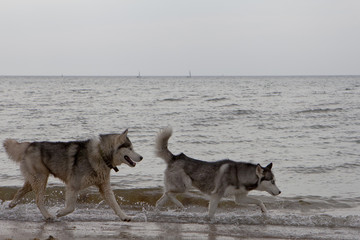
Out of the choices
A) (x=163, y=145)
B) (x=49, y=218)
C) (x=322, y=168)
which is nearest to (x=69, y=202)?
(x=49, y=218)

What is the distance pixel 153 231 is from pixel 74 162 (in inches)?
62.7

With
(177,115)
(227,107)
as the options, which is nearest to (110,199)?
(177,115)

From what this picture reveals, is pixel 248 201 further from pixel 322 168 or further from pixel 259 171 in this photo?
pixel 322 168

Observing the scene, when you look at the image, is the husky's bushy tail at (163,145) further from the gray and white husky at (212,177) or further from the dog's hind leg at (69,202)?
the dog's hind leg at (69,202)

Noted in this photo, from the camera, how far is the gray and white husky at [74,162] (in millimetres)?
7348

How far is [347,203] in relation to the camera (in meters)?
9.20

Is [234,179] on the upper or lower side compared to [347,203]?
upper

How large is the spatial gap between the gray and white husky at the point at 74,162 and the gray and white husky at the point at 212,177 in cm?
100

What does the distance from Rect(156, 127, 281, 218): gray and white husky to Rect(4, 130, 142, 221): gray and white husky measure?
3.29 feet

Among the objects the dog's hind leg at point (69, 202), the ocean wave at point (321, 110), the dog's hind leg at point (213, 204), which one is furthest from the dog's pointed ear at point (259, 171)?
the ocean wave at point (321, 110)

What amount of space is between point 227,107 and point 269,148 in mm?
13888

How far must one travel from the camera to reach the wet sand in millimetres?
6574

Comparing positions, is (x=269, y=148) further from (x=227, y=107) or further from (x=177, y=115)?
(x=227, y=107)

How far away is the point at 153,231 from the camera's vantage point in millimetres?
6969
